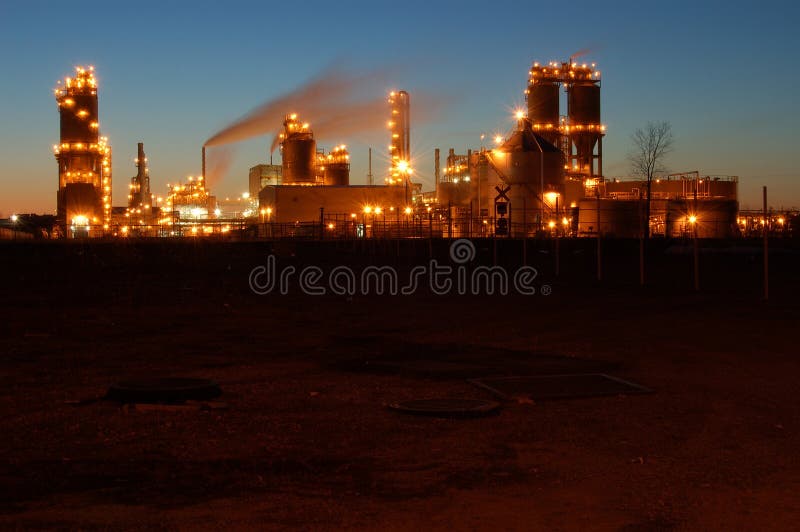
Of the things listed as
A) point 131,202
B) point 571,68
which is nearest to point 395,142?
point 571,68

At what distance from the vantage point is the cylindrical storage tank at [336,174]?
89938mm

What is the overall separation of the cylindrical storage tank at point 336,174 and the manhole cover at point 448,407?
264ft

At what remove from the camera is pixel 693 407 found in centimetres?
1005

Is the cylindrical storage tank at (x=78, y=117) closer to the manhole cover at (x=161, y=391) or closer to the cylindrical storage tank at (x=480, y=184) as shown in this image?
the cylindrical storage tank at (x=480, y=184)

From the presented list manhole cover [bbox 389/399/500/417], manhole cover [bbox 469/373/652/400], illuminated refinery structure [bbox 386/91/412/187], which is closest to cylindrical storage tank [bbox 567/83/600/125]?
illuminated refinery structure [bbox 386/91/412/187]

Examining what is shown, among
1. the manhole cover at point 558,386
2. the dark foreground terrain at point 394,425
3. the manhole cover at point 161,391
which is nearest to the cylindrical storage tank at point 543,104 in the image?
the dark foreground terrain at point 394,425

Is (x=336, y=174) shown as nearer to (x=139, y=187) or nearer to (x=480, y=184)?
(x=480, y=184)

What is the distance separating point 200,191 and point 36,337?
318 feet

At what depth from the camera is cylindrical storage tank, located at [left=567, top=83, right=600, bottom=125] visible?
84312 millimetres

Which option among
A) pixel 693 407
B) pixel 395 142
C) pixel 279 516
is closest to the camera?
pixel 279 516

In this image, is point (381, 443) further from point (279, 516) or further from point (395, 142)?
point (395, 142)

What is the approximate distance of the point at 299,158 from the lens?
85.4 meters

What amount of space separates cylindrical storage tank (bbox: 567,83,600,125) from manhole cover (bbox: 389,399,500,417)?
77371 millimetres

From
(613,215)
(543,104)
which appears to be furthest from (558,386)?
(543,104)
